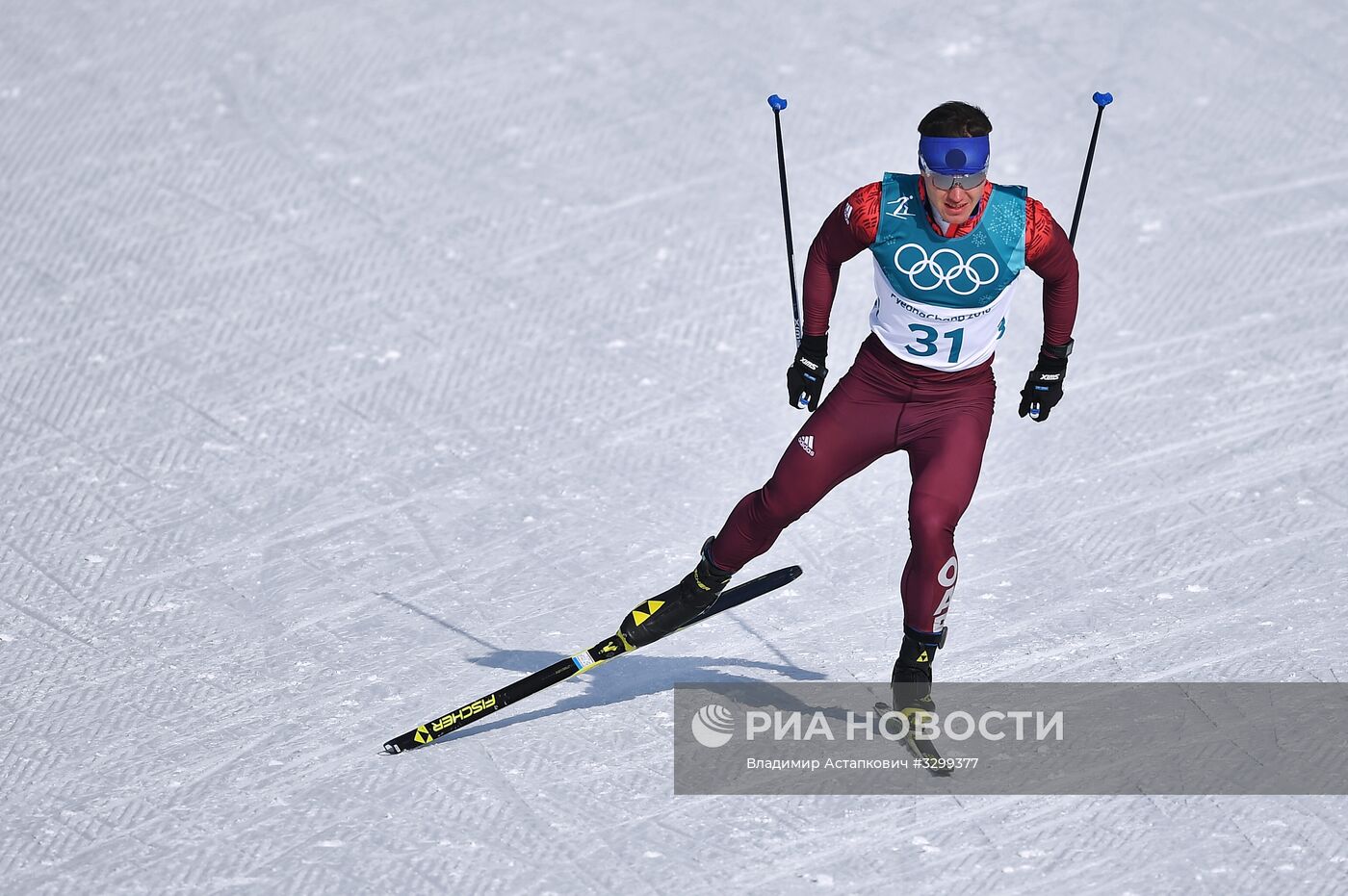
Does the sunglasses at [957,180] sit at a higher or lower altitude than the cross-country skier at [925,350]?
higher

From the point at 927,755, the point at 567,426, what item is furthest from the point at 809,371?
the point at 567,426

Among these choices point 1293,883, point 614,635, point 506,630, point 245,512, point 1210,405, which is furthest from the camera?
point 1210,405

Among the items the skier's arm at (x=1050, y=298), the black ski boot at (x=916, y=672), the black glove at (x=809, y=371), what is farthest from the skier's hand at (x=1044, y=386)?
the black ski boot at (x=916, y=672)

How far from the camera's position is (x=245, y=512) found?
611cm

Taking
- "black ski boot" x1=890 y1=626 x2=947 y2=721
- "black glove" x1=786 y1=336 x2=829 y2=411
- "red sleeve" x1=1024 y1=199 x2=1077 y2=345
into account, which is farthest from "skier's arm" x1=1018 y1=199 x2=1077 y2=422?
"black ski boot" x1=890 y1=626 x2=947 y2=721

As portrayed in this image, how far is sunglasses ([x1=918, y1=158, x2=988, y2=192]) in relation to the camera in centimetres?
448

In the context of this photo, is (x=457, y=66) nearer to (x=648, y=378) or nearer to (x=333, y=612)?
(x=648, y=378)

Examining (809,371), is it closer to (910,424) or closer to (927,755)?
(910,424)

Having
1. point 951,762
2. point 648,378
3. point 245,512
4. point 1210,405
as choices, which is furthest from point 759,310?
point 951,762

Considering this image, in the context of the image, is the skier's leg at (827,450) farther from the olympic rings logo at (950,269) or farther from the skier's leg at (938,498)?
the olympic rings logo at (950,269)

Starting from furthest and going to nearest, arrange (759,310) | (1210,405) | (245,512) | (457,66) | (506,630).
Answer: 1. (457,66)
2. (759,310)
3. (1210,405)
4. (245,512)
5. (506,630)

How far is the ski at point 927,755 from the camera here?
4793 millimetres

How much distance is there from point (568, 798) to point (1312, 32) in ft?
20.5

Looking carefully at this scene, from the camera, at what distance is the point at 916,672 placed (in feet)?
15.6
